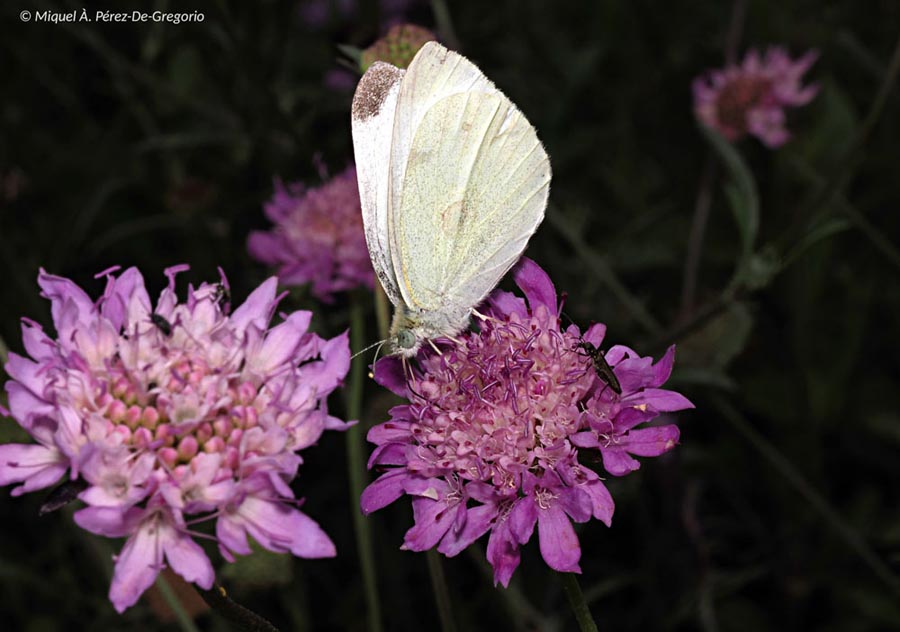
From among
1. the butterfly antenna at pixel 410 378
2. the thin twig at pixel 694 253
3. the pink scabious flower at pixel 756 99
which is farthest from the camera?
the pink scabious flower at pixel 756 99

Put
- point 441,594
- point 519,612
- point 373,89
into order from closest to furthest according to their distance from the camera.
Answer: point 441,594 < point 373,89 < point 519,612

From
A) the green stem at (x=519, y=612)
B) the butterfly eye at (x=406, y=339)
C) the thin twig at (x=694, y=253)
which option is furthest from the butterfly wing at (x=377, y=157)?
the thin twig at (x=694, y=253)

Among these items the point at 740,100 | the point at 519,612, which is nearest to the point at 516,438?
the point at 519,612

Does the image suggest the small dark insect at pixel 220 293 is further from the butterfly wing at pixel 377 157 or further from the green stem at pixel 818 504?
the green stem at pixel 818 504

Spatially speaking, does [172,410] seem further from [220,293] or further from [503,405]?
[503,405]

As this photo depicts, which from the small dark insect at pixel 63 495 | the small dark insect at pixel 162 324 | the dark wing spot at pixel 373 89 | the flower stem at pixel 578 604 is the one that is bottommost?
the flower stem at pixel 578 604

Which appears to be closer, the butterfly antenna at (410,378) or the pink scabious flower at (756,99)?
the butterfly antenna at (410,378)
